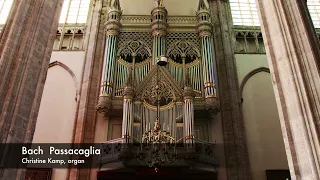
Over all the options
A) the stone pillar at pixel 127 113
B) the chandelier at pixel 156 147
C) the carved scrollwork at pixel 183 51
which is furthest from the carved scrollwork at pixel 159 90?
the chandelier at pixel 156 147

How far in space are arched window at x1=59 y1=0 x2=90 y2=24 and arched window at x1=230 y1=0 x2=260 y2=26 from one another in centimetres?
738

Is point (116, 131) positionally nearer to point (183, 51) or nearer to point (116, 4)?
point (183, 51)

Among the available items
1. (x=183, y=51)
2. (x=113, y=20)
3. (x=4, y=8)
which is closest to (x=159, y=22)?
(x=183, y=51)

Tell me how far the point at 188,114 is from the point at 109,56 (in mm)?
4314

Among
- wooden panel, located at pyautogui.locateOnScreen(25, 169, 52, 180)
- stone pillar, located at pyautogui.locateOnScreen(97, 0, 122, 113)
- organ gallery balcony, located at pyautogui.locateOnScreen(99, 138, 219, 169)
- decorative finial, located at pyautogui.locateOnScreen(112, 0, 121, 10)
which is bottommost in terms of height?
wooden panel, located at pyautogui.locateOnScreen(25, 169, 52, 180)

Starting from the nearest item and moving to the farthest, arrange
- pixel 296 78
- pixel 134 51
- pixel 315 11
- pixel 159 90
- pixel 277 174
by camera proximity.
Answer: pixel 296 78 → pixel 159 90 → pixel 277 174 → pixel 134 51 → pixel 315 11

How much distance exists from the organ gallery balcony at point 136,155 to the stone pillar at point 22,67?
4301 millimetres

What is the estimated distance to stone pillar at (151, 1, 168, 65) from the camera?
13.2 metres

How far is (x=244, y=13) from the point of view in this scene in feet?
51.3

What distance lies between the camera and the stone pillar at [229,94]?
12062 mm

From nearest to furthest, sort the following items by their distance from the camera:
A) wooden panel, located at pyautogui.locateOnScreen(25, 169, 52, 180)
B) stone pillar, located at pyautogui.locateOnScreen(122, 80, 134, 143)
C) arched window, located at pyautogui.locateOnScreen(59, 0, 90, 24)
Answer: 1. stone pillar, located at pyautogui.locateOnScreen(122, 80, 134, 143)
2. wooden panel, located at pyautogui.locateOnScreen(25, 169, 52, 180)
3. arched window, located at pyautogui.locateOnScreen(59, 0, 90, 24)

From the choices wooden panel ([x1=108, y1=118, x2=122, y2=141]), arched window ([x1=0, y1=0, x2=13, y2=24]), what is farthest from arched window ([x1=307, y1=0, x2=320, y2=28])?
arched window ([x1=0, y1=0, x2=13, y2=24])

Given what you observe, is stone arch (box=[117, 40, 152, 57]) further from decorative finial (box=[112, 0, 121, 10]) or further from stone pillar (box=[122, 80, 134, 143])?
stone pillar (box=[122, 80, 134, 143])

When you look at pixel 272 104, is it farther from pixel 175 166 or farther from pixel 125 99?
pixel 125 99
